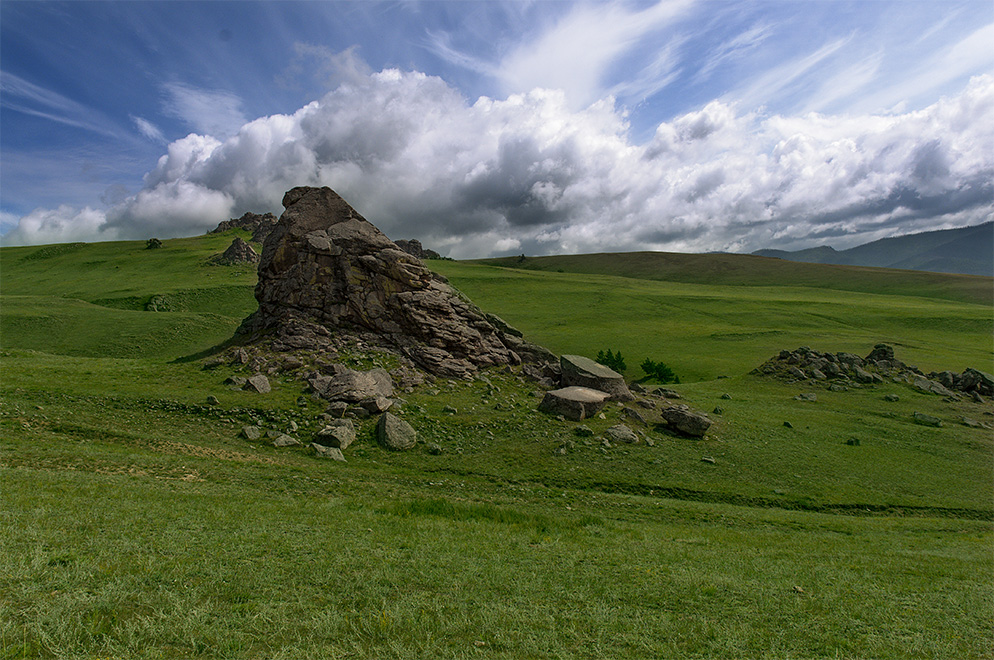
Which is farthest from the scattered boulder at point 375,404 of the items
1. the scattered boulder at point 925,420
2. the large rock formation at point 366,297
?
the scattered boulder at point 925,420

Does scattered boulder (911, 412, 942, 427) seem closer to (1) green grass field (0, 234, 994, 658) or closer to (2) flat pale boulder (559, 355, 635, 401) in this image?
(1) green grass field (0, 234, 994, 658)

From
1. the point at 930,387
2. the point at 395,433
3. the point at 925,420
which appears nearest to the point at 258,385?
the point at 395,433

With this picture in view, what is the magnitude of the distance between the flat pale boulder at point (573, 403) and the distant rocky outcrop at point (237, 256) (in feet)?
348

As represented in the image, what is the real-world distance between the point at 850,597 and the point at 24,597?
15.7 m

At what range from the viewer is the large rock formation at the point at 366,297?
34469 mm

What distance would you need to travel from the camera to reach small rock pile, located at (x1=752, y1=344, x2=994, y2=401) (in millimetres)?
39156

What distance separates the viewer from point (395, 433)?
23.5 metres

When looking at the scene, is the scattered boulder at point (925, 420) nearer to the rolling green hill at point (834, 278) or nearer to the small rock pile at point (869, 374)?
the small rock pile at point (869, 374)

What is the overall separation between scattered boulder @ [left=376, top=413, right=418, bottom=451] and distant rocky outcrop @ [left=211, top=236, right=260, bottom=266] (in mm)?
105193

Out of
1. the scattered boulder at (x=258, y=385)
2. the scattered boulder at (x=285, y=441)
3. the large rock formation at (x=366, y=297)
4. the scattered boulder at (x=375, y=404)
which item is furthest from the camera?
the large rock formation at (x=366, y=297)

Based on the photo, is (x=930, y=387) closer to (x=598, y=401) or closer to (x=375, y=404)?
(x=598, y=401)

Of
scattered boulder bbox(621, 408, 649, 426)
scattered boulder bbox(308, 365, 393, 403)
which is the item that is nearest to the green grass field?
scattered boulder bbox(308, 365, 393, 403)

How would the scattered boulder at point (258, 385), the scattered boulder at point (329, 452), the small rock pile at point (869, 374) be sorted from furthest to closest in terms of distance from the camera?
1. the small rock pile at point (869, 374)
2. the scattered boulder at point (258, 385)
3. the scattered boulder at point (329, 452)

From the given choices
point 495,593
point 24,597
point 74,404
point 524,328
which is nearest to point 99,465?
point 74,404
